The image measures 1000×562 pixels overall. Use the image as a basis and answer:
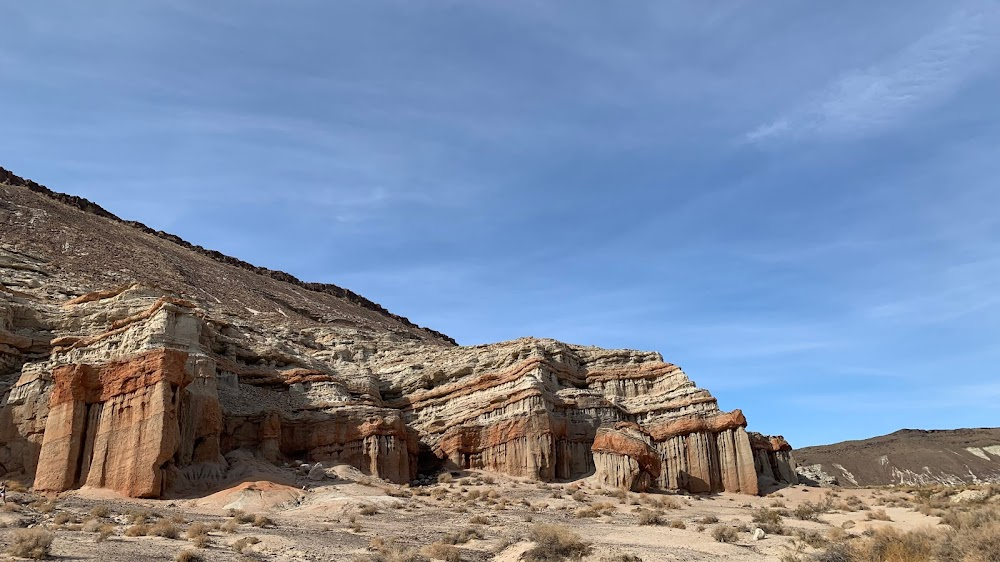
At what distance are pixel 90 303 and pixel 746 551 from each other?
129ft

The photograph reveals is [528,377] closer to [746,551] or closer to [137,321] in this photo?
[137,321]

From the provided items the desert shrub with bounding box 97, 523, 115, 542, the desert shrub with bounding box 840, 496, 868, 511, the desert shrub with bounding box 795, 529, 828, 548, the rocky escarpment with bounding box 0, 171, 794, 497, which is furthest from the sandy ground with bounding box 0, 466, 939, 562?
the rocky escarpment with bounding box 0, 171, 794, 497

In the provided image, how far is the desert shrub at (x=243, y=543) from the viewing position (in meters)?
18.6

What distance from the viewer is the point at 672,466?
4584 centimetres

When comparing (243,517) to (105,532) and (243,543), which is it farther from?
(243,543)

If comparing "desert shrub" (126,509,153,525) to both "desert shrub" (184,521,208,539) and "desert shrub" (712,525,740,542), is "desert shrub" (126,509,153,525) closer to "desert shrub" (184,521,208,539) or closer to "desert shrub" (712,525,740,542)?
"desert shrub" (184,521,208,539)

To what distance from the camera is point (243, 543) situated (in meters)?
19.0

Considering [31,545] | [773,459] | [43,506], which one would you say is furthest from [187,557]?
[773,459]

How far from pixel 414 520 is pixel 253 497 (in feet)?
26.1

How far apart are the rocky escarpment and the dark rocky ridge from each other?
4723 centimetres

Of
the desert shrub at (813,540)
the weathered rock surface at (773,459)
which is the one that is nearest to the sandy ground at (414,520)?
the desert shrub at (813,540)

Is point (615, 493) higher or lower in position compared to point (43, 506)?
higher

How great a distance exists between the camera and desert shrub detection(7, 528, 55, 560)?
15852 millimetres

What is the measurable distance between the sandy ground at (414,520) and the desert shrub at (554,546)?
1.55 ft
